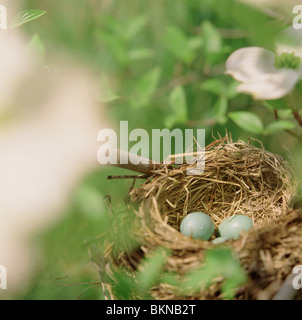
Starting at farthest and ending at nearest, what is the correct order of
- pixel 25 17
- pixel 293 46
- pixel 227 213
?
pixel 227 213 < pixel 25 17 < pixel 293 46

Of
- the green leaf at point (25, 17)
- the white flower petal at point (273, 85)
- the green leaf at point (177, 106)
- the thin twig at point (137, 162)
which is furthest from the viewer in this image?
the green leaf at point (177, 106)

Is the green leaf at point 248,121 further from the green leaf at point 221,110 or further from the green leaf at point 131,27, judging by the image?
the green leaf at point 131,27

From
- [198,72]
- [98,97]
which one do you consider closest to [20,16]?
[98,97]

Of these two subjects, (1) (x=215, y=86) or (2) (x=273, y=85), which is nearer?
(2) (x=273, y=85)

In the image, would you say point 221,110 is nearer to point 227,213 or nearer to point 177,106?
point 177,106

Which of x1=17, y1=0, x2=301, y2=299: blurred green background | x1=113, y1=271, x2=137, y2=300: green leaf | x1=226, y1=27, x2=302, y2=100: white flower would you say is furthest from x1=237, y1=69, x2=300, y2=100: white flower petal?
x1=113, y1=271, x2=137, y2=300: green leaf

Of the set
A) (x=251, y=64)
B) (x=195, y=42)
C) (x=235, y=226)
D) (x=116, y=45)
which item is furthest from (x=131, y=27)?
(x=235, y=226)

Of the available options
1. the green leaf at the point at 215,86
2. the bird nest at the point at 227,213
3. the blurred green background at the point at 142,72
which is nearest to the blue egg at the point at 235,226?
the bird nest at the point at 227,213

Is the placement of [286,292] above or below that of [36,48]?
below

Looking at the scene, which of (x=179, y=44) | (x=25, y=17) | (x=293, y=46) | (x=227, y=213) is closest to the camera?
(x=293, y=46)
